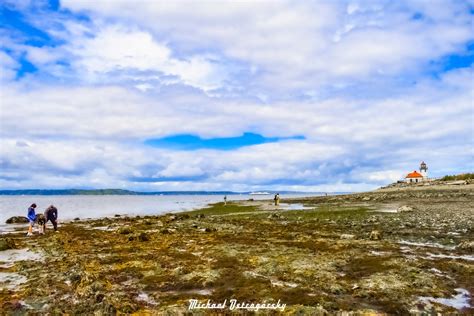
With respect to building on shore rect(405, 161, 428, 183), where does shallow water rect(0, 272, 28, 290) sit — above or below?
below

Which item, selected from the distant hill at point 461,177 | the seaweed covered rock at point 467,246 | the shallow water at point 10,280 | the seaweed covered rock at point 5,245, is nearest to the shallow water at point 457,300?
the seaweed covered rock at point 467,246

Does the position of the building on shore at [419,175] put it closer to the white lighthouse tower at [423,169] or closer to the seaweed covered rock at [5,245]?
the white lighthouse tower at [423,169]

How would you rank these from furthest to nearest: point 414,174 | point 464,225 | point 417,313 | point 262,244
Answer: point 414,174 < point 464,225 < point 262,244 < point 417,313

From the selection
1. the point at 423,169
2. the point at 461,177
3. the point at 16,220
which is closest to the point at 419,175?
the point at 423,169

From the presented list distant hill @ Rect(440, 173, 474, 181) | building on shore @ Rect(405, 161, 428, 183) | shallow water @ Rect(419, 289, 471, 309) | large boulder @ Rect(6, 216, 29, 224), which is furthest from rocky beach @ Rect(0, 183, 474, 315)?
building on shore @ Rect(405, 161, 428, 183)

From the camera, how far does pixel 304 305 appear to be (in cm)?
1188

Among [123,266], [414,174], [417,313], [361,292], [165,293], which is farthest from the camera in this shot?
[414,174]

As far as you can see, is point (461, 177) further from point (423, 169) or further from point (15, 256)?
point (15, 256)

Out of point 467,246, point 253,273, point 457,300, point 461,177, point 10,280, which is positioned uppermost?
point 461,177

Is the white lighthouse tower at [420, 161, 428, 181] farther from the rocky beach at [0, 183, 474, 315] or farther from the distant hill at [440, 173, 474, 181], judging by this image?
the rocky beach at [0, 183, 474, 315]

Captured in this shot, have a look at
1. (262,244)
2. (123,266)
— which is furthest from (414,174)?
(123,266)

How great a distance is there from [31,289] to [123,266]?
448cm

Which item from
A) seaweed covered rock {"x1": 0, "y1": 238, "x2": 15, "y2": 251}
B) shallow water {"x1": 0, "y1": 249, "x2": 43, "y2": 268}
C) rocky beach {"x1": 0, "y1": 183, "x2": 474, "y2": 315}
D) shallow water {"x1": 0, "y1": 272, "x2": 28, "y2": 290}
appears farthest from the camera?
seaweed covered rock {"x1": 0, "y1": 238, "x2": 15, "y2": 251}

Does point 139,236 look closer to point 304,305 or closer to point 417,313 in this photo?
point 304,305
